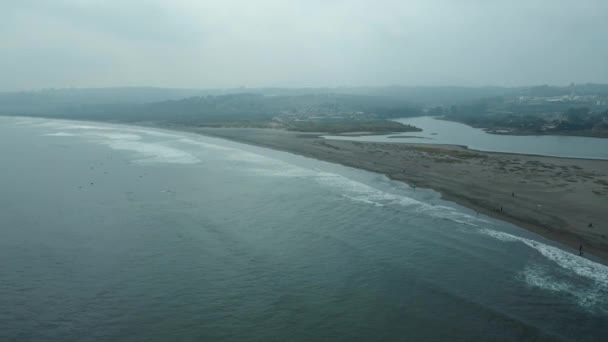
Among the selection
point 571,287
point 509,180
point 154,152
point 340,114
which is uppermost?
point 340,114

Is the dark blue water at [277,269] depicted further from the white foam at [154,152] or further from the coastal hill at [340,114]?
the coastal hill at [340,114]

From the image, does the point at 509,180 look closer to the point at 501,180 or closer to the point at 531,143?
the point at 501,180

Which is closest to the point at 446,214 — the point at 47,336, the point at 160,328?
the point at 160,328

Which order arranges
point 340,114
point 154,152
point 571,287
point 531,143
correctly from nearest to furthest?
point 571,287 → point 154,152 → point 531,143 → point 340,114

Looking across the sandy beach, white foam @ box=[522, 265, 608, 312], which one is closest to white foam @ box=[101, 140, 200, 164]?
the sandy beach

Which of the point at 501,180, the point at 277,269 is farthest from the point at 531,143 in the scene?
the point at 277,269
